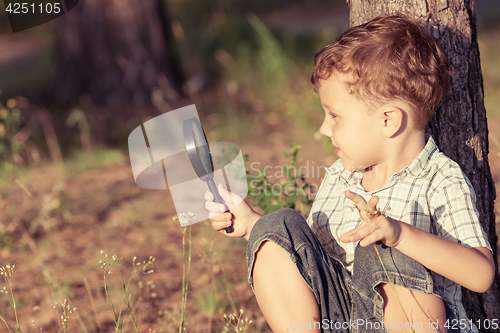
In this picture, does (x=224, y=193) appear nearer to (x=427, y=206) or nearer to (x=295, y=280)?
(x=295, y=280)

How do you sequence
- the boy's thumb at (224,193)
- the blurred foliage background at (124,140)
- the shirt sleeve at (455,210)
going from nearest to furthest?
the shirt sleeve at (455,210)
the boy's thumb at (224,193)
the blurred foliage background at (124,140)

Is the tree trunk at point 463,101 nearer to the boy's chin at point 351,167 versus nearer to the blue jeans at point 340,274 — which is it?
the boy's chin at point 351,167

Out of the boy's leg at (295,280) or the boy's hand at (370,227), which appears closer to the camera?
the boy's hand at (370,227)

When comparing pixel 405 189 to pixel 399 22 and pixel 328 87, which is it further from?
pixel 399 22

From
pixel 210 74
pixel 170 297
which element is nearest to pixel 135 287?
pixel 170 297

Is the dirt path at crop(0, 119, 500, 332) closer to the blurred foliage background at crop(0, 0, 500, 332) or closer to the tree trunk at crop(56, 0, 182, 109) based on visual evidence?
the blurred foliage background at crop(0, 0, 500, 332)

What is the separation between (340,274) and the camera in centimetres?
153

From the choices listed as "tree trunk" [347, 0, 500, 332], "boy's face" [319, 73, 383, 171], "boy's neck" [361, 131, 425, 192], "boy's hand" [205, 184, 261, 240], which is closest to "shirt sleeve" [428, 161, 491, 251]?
"boy's neck" [361, 131, 425, 192]

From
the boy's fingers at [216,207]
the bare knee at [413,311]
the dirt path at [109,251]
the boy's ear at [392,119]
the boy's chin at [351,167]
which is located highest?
the boy's ear at [392,119]

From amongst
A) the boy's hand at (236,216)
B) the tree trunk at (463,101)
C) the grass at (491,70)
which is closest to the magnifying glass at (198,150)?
the boy's hand at (236,216)

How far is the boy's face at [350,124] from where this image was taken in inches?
61.0

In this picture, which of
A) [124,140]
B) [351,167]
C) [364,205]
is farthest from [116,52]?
[364,205]

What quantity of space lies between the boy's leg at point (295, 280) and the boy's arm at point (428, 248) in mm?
246

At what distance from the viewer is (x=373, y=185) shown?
1.68m
